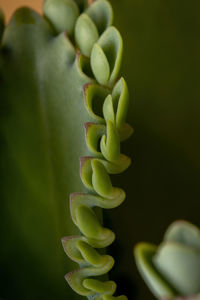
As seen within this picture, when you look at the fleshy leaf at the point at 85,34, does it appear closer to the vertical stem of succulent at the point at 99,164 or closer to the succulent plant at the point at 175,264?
the vertical stem of succulent at the point at 99,164

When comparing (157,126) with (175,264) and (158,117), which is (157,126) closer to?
(158,117)

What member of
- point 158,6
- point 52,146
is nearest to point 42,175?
point 52,146

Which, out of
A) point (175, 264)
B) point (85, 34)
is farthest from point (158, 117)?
point (175, 264)

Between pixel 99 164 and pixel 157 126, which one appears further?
pixel 157 126

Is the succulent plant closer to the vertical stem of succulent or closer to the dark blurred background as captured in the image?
the vertical stem of succulent

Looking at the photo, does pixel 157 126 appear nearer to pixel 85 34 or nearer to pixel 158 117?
pixel 158 117

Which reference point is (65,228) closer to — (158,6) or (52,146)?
(52,146)

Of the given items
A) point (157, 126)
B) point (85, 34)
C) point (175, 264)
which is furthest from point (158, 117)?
point (175, 264)

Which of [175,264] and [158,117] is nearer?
[175,264]

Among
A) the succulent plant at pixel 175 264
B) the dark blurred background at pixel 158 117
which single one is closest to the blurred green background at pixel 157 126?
the dark blurred background at pixel 158 117

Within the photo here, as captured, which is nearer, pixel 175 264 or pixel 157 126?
pixel 175 264

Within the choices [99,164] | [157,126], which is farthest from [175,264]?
[157,126]
